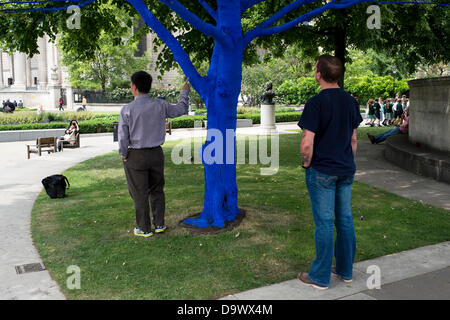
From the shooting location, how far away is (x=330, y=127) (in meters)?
4.29

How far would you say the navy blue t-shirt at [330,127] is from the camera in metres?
4.23

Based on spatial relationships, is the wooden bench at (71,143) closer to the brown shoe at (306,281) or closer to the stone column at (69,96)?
the brown shoe at (306,281)

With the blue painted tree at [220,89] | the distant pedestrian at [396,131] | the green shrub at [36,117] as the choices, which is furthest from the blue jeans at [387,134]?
the green shrub at [36,117]

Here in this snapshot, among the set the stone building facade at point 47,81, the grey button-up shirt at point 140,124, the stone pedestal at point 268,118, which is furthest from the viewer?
the stone building facade at point 47,81

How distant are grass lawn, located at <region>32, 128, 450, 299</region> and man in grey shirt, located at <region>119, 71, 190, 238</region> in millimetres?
672

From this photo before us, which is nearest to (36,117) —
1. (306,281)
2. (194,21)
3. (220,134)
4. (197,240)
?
(220,134)

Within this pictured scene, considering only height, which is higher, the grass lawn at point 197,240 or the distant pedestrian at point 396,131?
the distant pedestrian at point 396,131

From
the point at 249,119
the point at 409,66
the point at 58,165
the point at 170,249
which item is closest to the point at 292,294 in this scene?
the point at 170,249

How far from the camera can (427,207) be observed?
762cm

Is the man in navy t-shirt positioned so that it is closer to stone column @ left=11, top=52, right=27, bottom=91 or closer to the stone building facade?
the stone building facade

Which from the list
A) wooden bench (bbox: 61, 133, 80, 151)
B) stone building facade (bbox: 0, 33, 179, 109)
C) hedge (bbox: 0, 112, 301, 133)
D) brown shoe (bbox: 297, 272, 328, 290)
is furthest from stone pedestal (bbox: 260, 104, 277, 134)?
stone building facade (bbox: 0, 33, 179, 109)

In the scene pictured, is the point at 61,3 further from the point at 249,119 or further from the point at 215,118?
the point at 249,119

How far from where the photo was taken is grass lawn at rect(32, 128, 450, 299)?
4668 millimetres
